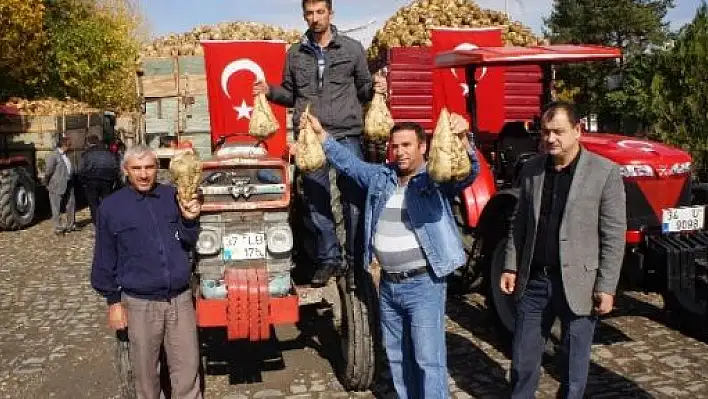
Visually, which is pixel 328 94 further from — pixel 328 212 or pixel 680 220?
pixel 680 220

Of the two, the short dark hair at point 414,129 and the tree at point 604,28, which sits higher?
the tree at point 604,28

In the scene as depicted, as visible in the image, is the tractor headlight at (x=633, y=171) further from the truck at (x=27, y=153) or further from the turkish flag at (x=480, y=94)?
the truck at (x=27, y=153)

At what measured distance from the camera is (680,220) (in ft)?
16.9

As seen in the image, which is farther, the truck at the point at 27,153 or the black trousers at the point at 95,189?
the truck at the point at 27,153

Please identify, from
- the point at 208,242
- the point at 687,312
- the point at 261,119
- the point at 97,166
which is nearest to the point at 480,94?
the point at 687,312

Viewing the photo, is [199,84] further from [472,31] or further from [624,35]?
[624,35]

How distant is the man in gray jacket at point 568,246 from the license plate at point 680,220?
1.87 m

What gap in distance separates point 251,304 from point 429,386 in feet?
4.52

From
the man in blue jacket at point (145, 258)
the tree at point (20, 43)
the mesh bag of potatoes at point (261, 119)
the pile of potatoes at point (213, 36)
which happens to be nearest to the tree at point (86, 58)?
the tree at point (20, 43)

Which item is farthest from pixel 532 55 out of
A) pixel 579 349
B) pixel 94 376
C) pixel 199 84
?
pixel 199 84

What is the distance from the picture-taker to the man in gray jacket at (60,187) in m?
12.1

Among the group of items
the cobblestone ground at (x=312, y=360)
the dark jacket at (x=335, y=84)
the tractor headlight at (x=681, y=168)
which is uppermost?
the dark jacket at (x=335, y=84)

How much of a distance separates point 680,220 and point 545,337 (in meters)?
2.01

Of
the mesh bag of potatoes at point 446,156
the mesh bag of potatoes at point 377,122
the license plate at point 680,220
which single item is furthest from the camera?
the license plate at point 680,220
